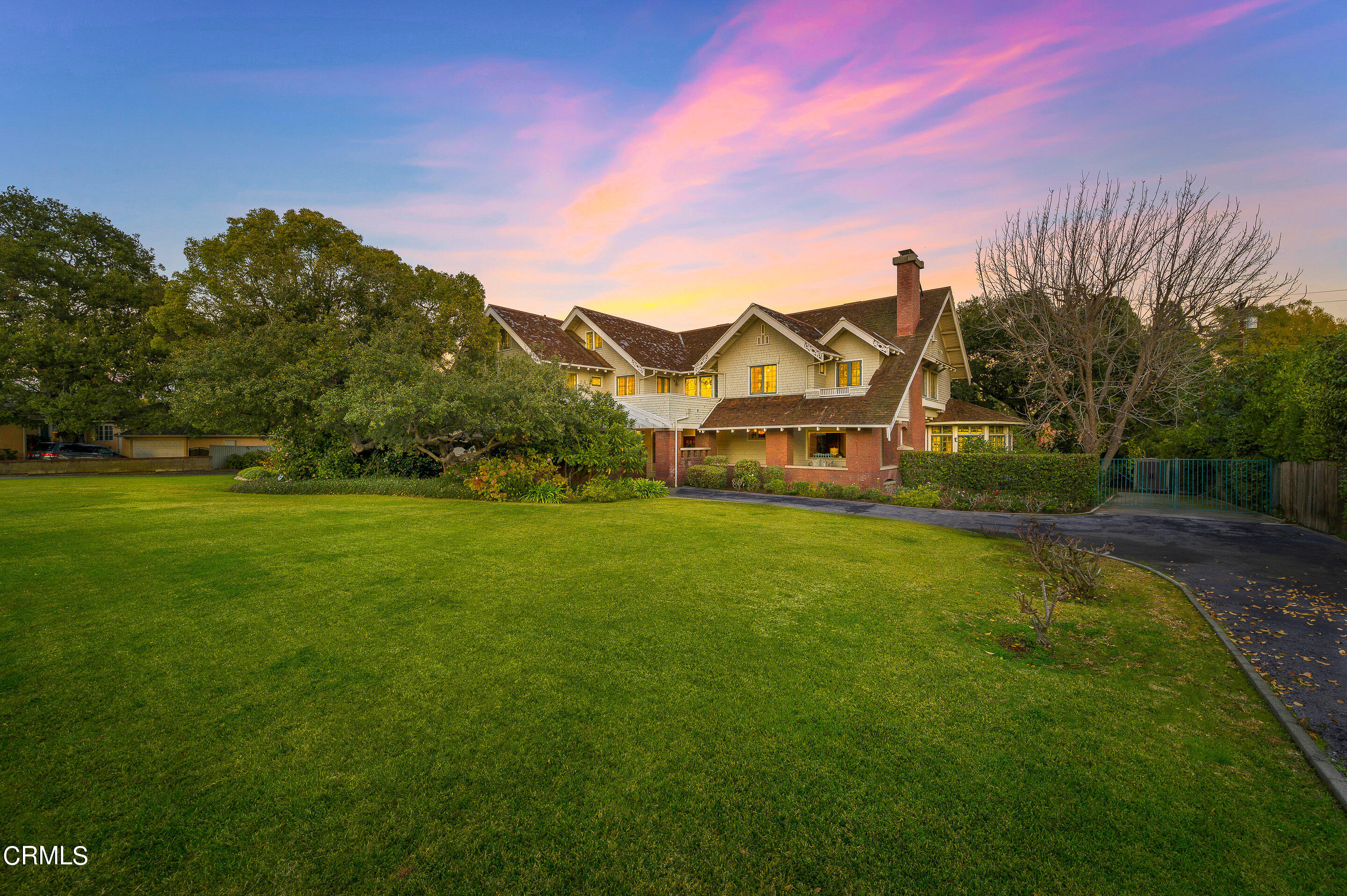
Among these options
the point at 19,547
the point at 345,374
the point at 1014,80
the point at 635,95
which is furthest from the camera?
the point at 345,374

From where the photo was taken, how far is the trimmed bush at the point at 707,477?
23.5m

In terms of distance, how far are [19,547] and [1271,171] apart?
33.3 metres

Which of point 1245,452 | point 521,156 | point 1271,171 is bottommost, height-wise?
point 1245,452

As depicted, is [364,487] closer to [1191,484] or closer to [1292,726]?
[1292,726]

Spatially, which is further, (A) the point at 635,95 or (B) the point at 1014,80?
(A) the point at 635,95

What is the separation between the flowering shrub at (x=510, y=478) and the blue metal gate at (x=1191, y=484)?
20.4 meters

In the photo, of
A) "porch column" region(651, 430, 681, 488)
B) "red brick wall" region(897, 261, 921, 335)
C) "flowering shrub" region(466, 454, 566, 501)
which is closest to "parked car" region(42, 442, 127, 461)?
"flowering shrub" region(466, 454, 566, 501)

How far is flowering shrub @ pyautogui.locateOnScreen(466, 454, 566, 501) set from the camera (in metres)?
17.5

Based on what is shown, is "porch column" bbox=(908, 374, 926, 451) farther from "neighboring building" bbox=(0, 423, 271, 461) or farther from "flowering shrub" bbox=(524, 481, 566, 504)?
"neighboring building" bbox=(0, 423, 271, 461)

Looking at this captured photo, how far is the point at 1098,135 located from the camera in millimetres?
16516

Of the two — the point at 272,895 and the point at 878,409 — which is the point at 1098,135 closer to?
the point at 878,409

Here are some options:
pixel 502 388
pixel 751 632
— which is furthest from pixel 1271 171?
pixel 502 388

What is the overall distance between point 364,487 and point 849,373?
70.7ft

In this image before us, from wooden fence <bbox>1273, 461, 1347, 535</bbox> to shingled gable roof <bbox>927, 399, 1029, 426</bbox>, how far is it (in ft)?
34.1
